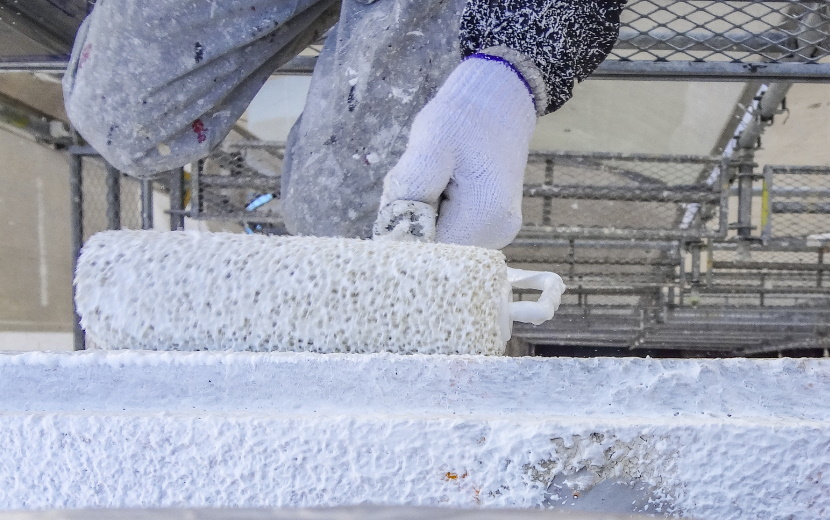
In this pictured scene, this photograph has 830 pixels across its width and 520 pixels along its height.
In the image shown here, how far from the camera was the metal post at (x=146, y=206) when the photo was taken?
1739mm

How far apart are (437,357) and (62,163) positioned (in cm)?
281

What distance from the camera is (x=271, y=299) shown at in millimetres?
456

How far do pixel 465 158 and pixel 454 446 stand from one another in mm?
472

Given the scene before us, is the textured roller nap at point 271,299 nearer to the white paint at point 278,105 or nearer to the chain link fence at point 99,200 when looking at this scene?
→ the white paint at point 278,105

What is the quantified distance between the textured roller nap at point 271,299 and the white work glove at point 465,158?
0.66 feet

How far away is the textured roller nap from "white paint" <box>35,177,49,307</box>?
7.98ft

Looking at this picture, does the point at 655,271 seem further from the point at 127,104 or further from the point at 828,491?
the point at 828,491

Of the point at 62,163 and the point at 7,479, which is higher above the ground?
the point at 62,163

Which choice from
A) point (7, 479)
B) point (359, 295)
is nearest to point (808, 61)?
point (359, 295)

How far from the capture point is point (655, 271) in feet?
9.05

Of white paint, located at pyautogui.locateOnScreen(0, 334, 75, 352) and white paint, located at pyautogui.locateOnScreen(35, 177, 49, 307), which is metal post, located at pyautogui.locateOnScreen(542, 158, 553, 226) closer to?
white paint, located at pyautogui.locateOnScreen(0, 334, 75, 352)

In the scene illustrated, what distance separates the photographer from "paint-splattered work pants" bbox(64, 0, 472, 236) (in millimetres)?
883

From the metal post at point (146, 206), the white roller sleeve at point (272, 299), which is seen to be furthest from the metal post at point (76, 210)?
the white roller sleeve at point (272, 299)

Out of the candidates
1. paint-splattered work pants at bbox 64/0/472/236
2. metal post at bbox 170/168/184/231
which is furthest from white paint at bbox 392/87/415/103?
metal post at bbox 170/168/184/231
